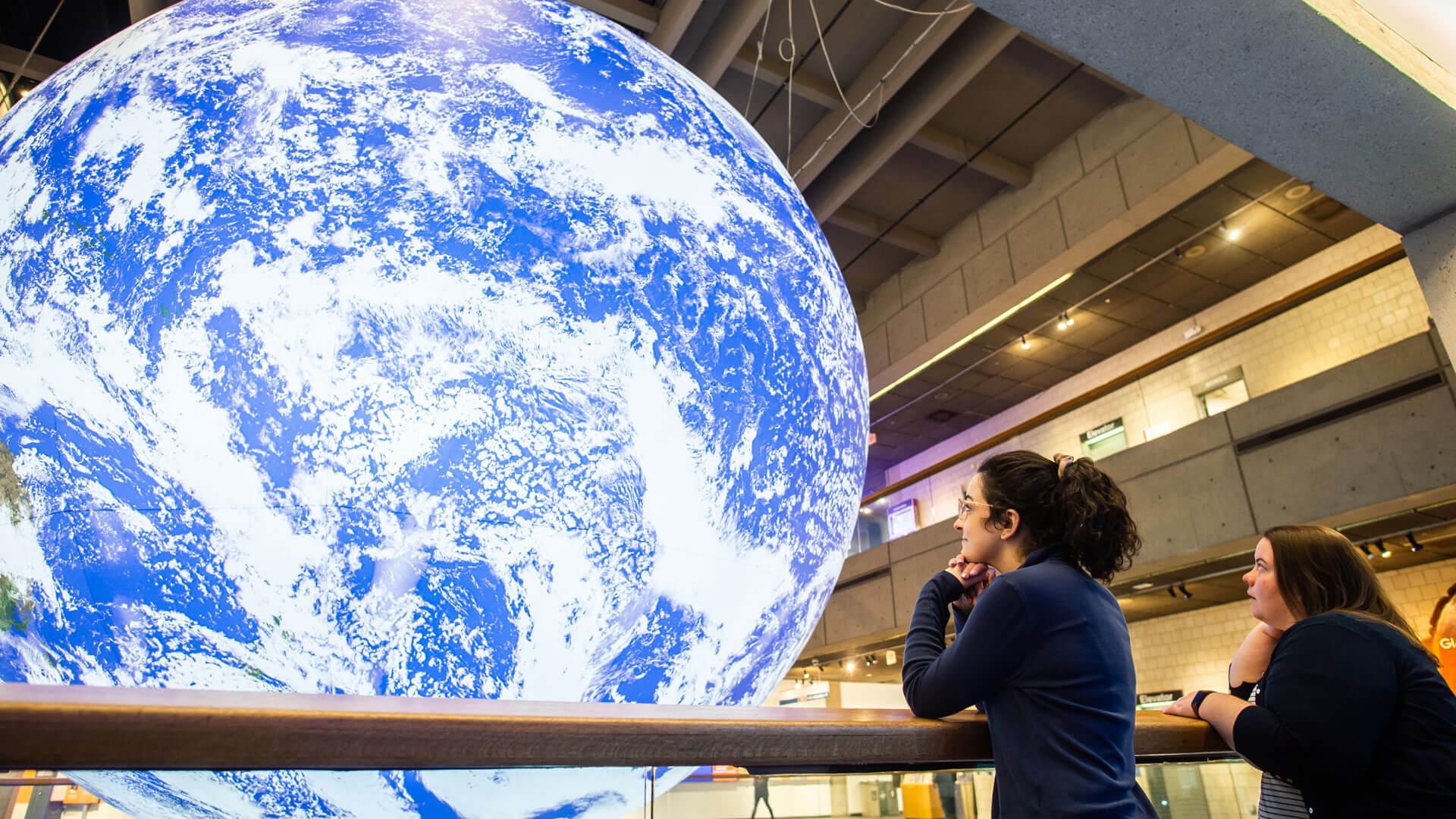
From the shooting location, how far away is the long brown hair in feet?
6.12

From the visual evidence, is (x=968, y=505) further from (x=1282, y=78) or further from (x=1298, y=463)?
(x=1298, y=463)

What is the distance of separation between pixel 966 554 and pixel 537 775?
1070 millimetres

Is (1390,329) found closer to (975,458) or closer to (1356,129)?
(975,458)

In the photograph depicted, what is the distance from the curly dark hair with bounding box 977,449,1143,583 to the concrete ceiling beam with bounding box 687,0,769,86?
578 cm

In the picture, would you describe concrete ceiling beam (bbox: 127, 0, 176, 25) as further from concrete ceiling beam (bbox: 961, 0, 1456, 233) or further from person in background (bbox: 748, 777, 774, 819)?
person in background (bbox: 748, 777, 774, 819)

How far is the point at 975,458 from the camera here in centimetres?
1393

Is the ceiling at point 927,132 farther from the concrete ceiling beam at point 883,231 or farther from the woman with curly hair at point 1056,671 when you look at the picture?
the woman with curly hair at point 1056,671

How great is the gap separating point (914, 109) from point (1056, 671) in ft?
25.0

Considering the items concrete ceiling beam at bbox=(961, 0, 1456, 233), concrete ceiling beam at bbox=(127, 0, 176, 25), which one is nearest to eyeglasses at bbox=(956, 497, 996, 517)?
concrete ceiling beam at bbox=(961, 0, 1456, 233)

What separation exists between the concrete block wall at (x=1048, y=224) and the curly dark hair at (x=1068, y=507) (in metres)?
6.53

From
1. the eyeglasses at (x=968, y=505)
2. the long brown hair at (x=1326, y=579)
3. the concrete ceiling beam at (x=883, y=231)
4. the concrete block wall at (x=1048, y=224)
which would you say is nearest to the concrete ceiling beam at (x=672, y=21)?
the concrete ceiling beam at (x=883, y=231)

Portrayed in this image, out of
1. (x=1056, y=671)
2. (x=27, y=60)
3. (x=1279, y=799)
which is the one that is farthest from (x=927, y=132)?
(x=1056, y=671)

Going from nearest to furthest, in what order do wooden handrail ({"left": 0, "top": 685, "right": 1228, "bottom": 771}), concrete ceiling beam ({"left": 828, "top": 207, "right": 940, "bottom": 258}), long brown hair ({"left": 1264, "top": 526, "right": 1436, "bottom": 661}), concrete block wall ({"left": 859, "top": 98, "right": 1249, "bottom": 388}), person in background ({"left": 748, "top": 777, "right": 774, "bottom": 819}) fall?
wooden handrail ({"left": 0, "top": 685, "right": 1228, "bottom": 771}) < person in background ({"left": 748, "top": 777, "right": 774, "bottom": 819}) < long brown hair ({"left": 1264, "top": 526, "right": 1436, "bottom": 661}) < concrete block wall ({"left": 859, "top": 98, "right": 1249, "bottom": 388}) < concrete ceiling beam ({"left": 828, "top": 207, "right": 940, "bottom": 258})

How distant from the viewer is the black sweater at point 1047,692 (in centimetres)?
133
